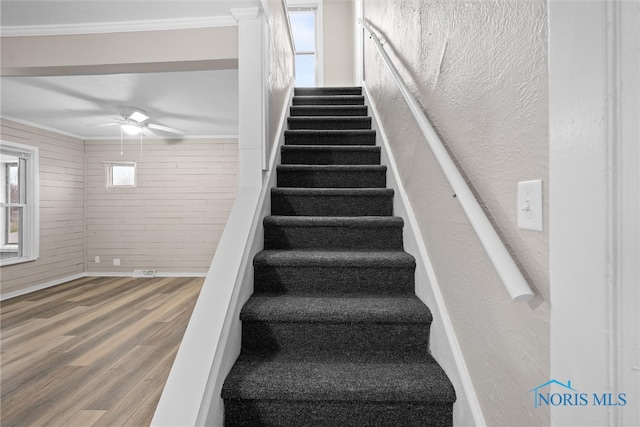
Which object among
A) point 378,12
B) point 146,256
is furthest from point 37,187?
point 378,12

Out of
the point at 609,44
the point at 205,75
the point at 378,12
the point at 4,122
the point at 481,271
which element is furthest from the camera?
the point at 4,122

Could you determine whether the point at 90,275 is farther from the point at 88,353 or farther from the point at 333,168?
the point at 333,168

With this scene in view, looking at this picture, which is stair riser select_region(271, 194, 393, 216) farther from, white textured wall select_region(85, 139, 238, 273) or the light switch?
white textured wall select_region(85, 139, 238, 273)

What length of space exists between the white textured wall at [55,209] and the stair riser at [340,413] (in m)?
5.08

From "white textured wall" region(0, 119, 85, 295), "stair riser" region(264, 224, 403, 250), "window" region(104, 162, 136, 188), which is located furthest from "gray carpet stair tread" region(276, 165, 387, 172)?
"window" region(104, 162, 136, 188)

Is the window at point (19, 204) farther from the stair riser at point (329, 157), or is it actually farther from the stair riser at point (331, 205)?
the stair riser at point (331, 205)

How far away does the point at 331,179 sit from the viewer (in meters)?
2.22

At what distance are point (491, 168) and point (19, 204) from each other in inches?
239

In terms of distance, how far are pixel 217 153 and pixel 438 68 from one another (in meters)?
5.08

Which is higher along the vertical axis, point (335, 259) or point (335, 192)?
point (335, 192)

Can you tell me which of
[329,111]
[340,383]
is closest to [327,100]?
[329,111]

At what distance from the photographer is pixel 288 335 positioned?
1.33m

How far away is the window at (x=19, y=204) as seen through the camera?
461 cm

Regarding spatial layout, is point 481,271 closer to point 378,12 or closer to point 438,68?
point 438,68
